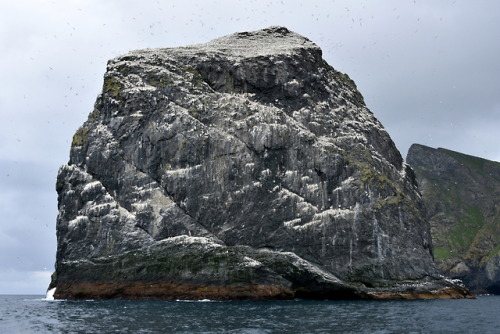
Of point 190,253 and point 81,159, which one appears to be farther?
point 81,159

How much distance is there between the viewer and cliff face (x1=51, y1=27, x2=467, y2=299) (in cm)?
6200

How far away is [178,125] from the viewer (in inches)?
2717

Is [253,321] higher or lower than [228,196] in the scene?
lower

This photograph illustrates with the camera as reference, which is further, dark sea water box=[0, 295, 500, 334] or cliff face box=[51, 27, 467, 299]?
cliff face box=[51, 27, 467, 299]

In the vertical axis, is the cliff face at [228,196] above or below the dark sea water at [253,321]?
above

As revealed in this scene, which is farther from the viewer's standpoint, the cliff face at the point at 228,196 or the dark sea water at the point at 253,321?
the cliff face at the point at 228,196

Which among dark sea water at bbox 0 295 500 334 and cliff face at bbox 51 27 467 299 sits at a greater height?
cliff face at bbox 51 27 467 299

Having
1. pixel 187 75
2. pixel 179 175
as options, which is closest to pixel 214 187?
pixel 179 175

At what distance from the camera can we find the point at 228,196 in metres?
65.4

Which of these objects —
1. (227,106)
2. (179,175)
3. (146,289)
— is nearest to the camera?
(146,289)

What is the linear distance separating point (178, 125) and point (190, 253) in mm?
17456

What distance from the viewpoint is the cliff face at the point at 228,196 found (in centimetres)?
6200

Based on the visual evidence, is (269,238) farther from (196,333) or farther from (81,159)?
(196,333)

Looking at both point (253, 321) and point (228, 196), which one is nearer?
point (253, 321)
